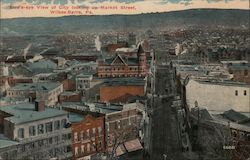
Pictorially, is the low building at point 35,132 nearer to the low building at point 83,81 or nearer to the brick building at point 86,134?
the brick building at point 86,134

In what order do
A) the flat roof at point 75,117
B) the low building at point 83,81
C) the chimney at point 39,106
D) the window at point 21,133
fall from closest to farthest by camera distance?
the window at point 21,133, the chimney at point 39,106, the flat roof at point 75,117, the low building at point 83,81

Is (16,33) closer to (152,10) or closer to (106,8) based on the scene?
(106,8)

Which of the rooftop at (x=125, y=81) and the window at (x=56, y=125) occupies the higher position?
the rooftop at (x=125, y=81)

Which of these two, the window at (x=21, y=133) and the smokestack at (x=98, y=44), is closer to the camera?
the window at (x=21, y=133)

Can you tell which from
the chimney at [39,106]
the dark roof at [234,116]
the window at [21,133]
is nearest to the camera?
the window at [21,133]

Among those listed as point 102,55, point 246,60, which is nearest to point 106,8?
point 102,55

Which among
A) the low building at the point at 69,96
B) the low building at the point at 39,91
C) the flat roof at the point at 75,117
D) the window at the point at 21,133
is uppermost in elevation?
the low building at the point at 39,91

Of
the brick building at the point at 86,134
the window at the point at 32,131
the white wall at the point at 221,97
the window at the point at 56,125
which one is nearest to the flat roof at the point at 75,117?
the brick building at the point at 86,134
